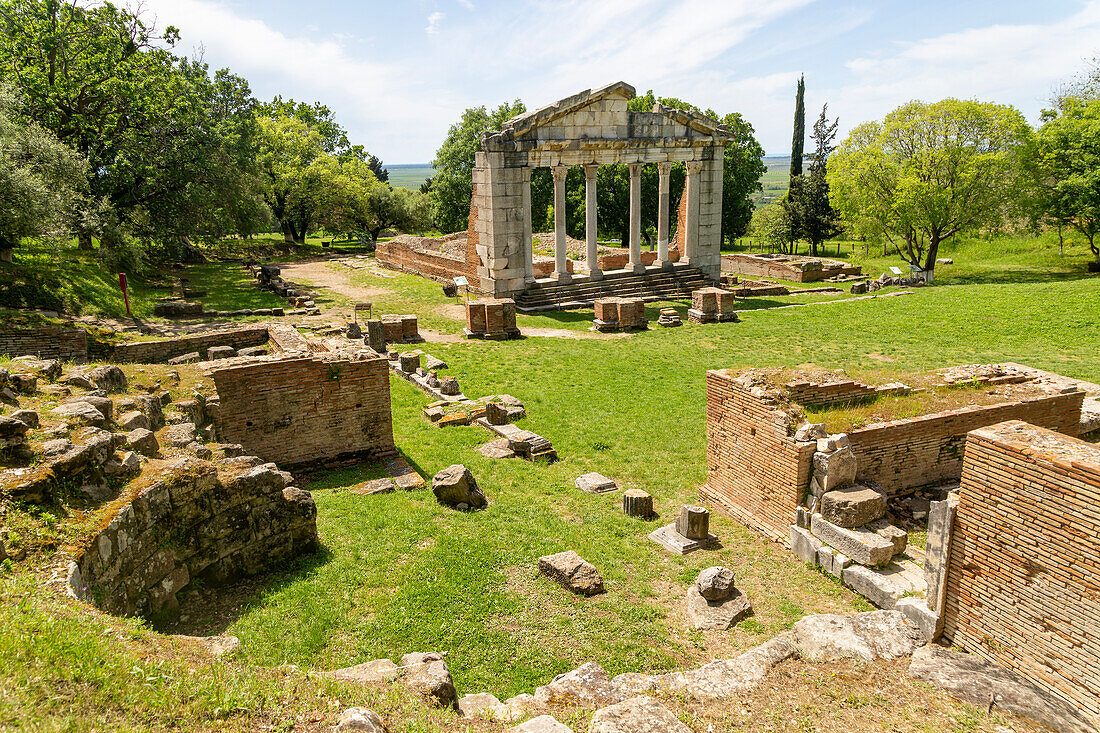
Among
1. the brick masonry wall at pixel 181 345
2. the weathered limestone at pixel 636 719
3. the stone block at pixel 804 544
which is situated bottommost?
the stone block at pixel 804 544

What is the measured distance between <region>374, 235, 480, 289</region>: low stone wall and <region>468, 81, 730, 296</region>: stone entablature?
2.77m

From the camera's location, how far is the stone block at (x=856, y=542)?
25.0 feet

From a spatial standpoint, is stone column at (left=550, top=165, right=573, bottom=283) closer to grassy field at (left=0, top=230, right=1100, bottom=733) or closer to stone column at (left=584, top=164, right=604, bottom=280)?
stone column at (left=584, top=164, right=604, bottom=280)

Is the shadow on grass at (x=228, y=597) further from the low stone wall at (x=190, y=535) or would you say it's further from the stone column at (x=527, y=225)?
the stone column at (x=527, y=225)

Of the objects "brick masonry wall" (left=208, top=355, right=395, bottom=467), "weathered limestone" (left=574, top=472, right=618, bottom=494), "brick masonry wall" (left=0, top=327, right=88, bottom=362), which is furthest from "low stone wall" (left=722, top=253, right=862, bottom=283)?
"brick masonry wall" (left=0, top=327, right=88, bottom=362)

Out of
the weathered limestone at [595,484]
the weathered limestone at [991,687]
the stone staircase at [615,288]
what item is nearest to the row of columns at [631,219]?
the stone staircase at [615,288]

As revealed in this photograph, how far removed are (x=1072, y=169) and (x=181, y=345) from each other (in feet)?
125

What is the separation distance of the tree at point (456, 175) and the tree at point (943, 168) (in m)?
30.3

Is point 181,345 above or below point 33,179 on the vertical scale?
below

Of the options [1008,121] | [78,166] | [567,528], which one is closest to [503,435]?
[567,528]

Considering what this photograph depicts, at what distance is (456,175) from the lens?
174 ft

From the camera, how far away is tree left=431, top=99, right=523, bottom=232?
5284 centimetres

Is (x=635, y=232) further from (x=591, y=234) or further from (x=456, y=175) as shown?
(x=456, y=175)

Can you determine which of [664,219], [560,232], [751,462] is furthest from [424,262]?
[751,462]
